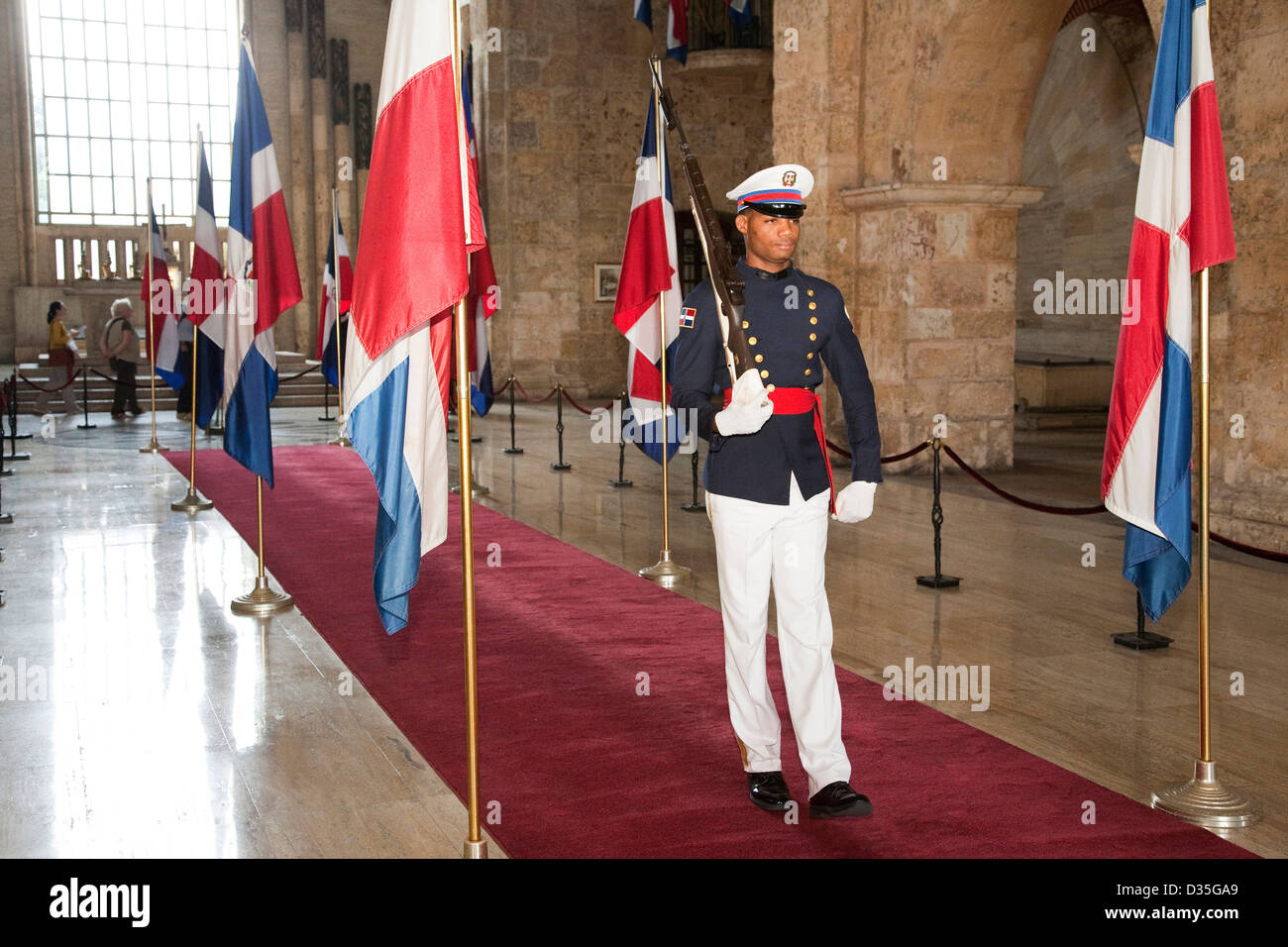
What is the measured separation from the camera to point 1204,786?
3.93m

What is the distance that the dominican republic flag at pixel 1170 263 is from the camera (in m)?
4.05

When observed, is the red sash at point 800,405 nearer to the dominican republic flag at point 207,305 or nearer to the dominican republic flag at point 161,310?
the dominican republic flag at point 207,305

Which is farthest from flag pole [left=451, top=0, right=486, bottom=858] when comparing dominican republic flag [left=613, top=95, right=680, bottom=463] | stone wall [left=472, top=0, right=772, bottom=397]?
stone wall [left=472, top=0, right=772, bottom=397]

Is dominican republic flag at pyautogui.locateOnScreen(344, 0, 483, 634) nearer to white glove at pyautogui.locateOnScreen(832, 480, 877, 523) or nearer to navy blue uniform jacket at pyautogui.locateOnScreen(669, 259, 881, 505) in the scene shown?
navy blue uniform jacket at pyautogui.locateOnScreen(669, 259, 881, 505)

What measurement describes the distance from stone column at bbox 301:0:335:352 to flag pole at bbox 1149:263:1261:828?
24.8m

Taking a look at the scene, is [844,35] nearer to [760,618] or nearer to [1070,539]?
[1070,539]

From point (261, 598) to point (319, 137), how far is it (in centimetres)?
2251

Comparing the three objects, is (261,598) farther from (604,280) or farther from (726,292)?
(604,280)

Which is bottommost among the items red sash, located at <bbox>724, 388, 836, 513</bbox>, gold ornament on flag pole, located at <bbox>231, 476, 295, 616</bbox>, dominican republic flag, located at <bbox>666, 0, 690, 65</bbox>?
gold ornament on flag pole, located at <bbox>231, 476, 295, 616</bbox>

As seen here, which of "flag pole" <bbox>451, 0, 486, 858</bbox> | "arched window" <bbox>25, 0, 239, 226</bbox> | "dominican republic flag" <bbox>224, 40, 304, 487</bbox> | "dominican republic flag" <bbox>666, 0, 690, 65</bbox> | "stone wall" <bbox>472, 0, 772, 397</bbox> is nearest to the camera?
"flag pole" <bbox>451, 0, 486, 858</bbox>

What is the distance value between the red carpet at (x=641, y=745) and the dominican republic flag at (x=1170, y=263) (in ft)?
3.27

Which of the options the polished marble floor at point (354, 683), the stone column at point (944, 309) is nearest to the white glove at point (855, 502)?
the polished marble floor at point (354, 683)

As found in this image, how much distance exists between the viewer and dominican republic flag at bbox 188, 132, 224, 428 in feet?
25.6

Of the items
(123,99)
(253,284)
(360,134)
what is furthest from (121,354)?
(253,284)
